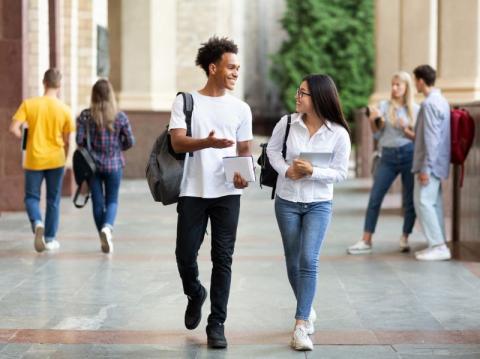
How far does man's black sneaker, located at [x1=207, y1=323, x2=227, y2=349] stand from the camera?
23.0 feet

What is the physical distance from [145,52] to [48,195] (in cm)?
1350

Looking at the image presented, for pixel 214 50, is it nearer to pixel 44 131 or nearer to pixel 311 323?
pixel 311 323

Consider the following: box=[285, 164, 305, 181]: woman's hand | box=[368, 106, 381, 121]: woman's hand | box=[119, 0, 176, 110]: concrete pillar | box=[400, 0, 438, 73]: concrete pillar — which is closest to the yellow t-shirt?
box=[368, 106, 381, 121]: woman's hand

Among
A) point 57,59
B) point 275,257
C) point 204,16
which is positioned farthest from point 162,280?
point 204,16

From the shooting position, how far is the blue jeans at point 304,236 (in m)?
7.12

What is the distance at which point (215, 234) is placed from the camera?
7.10 metres

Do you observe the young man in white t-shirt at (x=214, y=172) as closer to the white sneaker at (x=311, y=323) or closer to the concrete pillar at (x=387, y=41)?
the white sneaker at (x=311, y=323)

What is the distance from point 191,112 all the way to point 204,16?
23.5 meters

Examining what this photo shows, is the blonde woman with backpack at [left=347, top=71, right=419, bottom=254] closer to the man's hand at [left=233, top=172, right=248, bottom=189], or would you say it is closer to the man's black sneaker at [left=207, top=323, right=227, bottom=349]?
the man's black sneaker at [left=207, top=323, right=227, bottom=349]

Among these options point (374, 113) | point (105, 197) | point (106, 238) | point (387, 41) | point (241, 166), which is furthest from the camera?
point (387, 41)

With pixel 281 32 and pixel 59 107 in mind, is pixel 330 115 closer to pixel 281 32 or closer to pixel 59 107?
pixel 59 107

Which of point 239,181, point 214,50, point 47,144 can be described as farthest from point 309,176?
point 47,144

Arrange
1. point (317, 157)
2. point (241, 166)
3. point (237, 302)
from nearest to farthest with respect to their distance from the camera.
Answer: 1. point (241, 166)
2. point (317, 157)
3. point (237, 302)

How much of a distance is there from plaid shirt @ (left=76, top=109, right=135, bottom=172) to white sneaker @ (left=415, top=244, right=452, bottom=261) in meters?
3.00
